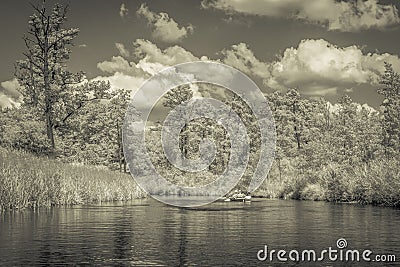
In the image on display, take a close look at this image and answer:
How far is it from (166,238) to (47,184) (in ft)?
50.7

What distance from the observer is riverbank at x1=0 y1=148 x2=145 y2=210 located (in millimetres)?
24547

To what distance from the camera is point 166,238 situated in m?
15.7

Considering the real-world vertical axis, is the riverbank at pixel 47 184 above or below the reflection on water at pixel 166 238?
above

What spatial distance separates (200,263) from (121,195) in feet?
97.5

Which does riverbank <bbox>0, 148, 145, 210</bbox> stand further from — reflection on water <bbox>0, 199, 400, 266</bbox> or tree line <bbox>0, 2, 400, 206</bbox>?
tree line <bbox>0, 2, 400, 206</bbox>

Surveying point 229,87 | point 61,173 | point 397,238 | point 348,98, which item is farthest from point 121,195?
point 229,87

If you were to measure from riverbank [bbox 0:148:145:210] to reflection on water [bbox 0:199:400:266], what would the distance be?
2.06m

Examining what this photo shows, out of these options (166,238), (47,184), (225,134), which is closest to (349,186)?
(47,184)

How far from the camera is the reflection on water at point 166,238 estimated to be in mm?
11883

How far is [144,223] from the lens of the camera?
67.7 ft

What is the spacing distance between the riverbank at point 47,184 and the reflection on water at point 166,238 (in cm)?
206

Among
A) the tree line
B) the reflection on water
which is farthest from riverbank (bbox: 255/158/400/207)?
the reflection on water

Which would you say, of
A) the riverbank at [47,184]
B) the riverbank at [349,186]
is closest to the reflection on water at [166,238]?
the riverbank at [47,184]

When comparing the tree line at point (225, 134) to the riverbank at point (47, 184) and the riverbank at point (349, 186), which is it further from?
the riverbank at point (47, 184)
